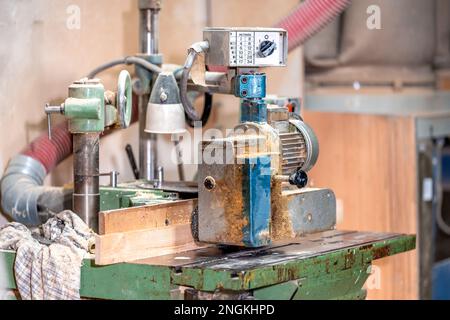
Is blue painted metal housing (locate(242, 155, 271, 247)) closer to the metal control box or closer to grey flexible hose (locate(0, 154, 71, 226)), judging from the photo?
the metal control box

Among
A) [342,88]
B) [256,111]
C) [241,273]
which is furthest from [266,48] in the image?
[342,88]

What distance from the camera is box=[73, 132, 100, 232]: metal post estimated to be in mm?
2848

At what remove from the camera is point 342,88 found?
15.1 feet

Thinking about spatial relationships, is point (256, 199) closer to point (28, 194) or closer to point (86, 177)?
point (86, 177)

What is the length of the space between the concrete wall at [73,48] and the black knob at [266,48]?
0.90 m

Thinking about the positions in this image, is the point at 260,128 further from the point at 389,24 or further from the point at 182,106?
the point at 389,24

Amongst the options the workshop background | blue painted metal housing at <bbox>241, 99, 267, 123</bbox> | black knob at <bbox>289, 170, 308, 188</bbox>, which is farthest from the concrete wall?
black knob at <bbox>289, 170, 308, 188</bbox>

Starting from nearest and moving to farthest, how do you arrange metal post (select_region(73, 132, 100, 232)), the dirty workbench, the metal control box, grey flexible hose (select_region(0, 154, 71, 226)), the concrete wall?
the dirty workbench, the metal control box, metal post (select_region(73, 132, 100, 232)), grey flexible hose (select_region(0, 154, 71, 226)), the concrete wall

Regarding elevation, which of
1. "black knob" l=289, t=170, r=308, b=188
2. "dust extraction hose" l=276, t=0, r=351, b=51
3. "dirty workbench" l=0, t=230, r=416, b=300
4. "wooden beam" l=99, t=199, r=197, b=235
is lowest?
"dirty workbench" l=0, t=230, r=416, b=300

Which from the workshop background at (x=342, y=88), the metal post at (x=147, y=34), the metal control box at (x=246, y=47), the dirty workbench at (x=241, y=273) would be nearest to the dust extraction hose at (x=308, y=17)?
the metal post at (x=147, y=34)

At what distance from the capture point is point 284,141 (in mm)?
2723

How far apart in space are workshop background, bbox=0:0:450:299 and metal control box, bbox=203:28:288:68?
795 millimetres

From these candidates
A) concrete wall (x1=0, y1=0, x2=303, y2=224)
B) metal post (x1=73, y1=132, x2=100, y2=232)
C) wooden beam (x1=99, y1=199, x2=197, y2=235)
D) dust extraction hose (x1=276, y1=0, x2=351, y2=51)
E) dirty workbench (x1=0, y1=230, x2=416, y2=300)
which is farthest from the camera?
dust extraction hose (x1=276, y1=0, x2=351, y2=51)
